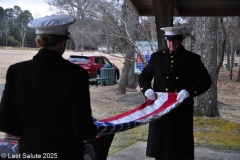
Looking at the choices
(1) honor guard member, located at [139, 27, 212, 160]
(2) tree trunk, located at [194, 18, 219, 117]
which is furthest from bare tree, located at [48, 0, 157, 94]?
(1) honor guard member, located at [139, 27, 212, 160]

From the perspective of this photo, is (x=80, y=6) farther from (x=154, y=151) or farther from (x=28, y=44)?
(x=28, y=44)

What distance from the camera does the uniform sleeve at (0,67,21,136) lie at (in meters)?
2.63

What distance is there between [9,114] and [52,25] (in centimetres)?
66

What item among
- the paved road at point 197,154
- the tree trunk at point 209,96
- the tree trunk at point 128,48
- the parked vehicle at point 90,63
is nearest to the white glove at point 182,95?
the paved road at point 197,154

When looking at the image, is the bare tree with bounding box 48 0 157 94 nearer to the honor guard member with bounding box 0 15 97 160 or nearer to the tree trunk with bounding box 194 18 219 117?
the tree trunk with bounding box 194 18 219 117

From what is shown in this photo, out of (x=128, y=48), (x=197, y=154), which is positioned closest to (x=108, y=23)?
(x=128, y=48)

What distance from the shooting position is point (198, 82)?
176 inches

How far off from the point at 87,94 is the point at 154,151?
93.5 inches

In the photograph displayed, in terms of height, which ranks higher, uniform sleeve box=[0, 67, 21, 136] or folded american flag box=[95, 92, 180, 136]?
uniform sleeve box=[0, 67, 21, 136]

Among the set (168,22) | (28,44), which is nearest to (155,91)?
(168,22)

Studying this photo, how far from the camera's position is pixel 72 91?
2469 mm

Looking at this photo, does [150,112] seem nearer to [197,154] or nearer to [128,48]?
[197,154]

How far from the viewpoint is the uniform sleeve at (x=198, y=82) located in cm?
443

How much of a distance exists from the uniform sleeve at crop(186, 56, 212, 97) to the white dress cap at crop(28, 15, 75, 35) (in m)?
2.19
